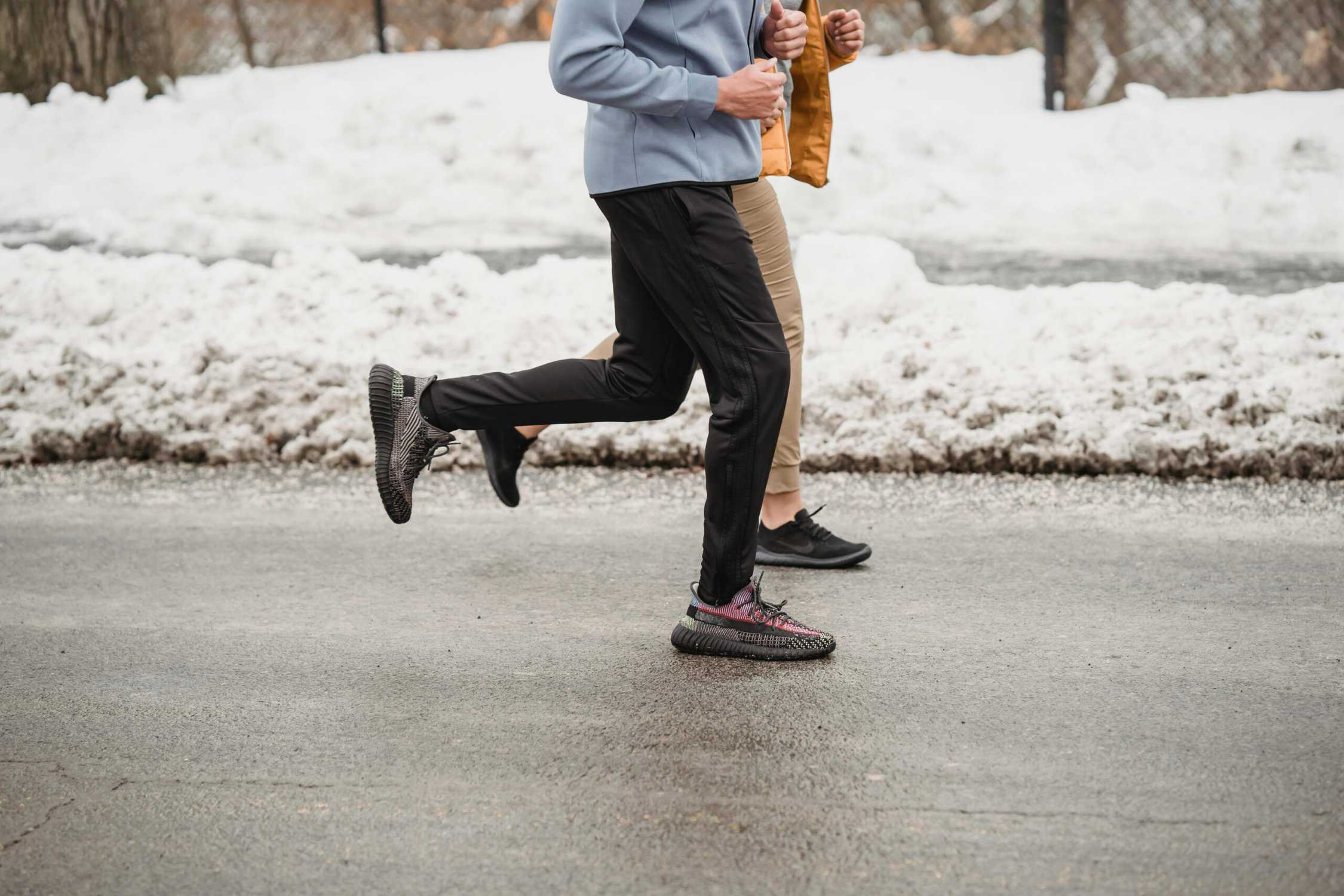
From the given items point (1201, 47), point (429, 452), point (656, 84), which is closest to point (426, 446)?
point (429, 452)

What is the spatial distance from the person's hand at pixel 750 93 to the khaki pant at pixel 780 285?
2.04 feet

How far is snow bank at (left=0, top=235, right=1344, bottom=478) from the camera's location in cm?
511

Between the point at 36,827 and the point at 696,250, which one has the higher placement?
the point at 696,250

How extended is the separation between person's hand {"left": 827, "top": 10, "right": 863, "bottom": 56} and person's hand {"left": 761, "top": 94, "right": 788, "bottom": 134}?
0.25 metres

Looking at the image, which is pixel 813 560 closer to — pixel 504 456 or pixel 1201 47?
pixel 504 456

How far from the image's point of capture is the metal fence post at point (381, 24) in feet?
34.7

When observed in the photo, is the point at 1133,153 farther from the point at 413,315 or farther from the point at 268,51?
the point at 268,51

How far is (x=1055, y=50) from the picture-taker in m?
9.10

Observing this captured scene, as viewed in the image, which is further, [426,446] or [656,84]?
[426,446]

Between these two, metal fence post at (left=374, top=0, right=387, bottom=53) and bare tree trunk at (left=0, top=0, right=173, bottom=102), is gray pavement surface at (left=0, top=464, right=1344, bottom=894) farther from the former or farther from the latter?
metal fence post at (left=374, top=0, right=387, bottom=53)

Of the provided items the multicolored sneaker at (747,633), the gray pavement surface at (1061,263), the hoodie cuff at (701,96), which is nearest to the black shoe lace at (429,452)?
the multicolored sneaker at (747,633)

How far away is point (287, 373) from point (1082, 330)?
318 centimetres

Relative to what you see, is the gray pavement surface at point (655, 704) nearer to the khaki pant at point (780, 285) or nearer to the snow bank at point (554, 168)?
the khaki pant at point (780, 285)

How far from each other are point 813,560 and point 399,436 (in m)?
→ 1.25
